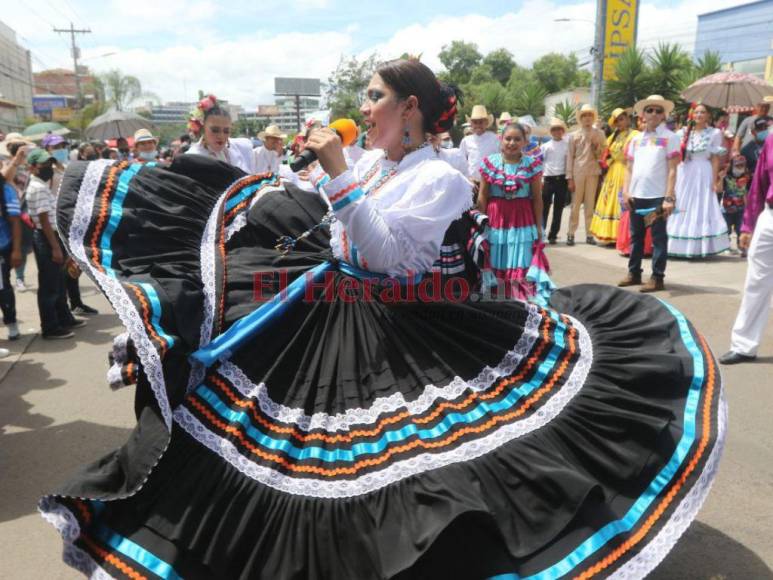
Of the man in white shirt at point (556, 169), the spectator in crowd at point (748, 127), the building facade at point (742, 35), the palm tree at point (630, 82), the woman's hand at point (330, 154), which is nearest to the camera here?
the woman's hand at point (330, 154)

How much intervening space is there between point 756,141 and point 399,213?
841 cm

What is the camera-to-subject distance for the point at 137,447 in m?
1.82

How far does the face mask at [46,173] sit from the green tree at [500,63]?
6746cm

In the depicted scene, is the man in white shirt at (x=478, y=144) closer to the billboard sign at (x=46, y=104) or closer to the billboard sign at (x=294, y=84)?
the billboard sign at (x=294, y=84)

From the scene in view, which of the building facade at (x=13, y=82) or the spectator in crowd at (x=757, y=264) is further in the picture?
the building facade at (x=13, y=82)

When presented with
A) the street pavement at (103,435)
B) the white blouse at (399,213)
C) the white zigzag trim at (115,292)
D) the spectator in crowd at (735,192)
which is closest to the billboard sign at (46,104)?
the street pavement at (103,435)

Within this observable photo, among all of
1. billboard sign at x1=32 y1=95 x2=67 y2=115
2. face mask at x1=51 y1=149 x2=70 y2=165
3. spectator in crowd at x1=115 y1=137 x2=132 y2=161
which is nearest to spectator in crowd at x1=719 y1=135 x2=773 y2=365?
face mask at x1=51 y1=149 x2=70 y2=165

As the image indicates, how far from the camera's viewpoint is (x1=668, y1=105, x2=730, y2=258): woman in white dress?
8.11 metres

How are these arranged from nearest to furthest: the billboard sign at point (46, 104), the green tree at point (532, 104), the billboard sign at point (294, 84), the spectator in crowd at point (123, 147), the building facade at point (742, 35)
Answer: the spectator in crowd at point (123, 147) → the green tree at point (532, 104) → the billboard sign at point (294, 84) → the building facade at point (742, 35) → the billboard sign at point (46, 104)

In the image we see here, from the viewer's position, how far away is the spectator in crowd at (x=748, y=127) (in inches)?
337

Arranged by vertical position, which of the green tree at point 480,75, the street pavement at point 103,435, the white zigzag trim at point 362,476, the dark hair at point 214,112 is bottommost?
the street pavement at point 103,435

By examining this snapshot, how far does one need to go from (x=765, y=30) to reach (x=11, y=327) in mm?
36192

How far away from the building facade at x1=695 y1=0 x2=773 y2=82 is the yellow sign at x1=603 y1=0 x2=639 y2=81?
37.7 ft

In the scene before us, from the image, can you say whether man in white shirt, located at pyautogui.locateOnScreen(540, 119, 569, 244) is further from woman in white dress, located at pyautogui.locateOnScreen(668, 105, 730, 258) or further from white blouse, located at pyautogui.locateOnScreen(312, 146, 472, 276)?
white blouse, located at pyautogui.locateOnScreen(312, 146, 472, 276)
